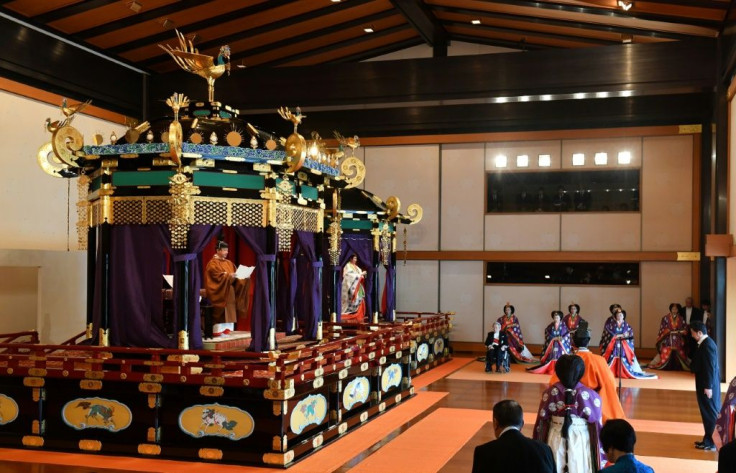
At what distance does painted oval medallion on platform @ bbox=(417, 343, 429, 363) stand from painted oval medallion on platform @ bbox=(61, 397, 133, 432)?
6.76 meters

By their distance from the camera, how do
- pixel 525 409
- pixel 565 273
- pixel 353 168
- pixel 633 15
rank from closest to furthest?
pixel 525 409, pixel 633 15, pixel 353 168, pixel 565 273

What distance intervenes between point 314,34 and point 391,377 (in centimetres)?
705

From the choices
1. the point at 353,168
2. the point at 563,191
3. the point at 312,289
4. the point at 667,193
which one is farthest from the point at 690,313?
the point at 312,289

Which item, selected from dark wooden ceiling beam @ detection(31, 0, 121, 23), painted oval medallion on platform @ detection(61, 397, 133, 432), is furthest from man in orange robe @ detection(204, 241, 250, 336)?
dark wooden ceiling beam @ detection(31, 0, 121, 23)

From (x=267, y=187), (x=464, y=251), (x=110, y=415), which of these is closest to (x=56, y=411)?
(x=110, y=415)

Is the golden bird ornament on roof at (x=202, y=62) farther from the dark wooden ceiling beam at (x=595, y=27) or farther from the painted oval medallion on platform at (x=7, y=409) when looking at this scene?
the dark wooden ceiling beam at (x=595, y=27)

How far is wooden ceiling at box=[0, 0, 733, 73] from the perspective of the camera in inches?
455

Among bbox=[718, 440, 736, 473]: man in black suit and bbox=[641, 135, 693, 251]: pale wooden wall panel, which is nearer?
bbox=[718, 440, 736, 473]: man in black suit

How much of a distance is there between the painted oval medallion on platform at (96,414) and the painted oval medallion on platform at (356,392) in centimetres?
232

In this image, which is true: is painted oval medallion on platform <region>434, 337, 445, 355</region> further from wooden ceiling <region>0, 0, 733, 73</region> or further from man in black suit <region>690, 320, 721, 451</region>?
man in black suit <region>690, 320, 721, 451</region>

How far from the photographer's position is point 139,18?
12.0 meters

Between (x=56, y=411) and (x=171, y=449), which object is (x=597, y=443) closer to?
(x=171, y=449)

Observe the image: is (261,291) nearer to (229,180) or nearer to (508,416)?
(229,180)

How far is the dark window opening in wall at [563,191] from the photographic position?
626 inches
